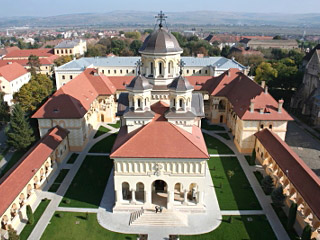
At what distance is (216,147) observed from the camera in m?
51.5

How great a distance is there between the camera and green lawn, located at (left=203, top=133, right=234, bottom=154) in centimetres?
5006

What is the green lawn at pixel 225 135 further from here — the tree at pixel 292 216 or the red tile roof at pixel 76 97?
the tree at pixel 292 216

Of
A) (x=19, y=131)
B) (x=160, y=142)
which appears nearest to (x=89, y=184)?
(x=160, y=142)

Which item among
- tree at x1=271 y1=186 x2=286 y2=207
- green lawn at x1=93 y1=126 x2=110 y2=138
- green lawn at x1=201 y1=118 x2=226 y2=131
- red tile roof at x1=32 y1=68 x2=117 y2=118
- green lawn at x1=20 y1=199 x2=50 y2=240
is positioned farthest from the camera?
green lawn at x1=201 y1=118 x2=226 y2=131

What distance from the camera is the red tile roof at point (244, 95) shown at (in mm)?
47875

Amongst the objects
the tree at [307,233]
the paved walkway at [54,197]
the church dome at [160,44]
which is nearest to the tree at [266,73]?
the church dome at [160,44]

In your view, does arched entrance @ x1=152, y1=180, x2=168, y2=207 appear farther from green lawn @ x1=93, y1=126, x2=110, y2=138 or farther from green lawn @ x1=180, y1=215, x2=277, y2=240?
green lawn @ x1=93, y1=126, x2=110, y2=138

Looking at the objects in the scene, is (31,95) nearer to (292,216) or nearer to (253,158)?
(253,158)

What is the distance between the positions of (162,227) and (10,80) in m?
63.1

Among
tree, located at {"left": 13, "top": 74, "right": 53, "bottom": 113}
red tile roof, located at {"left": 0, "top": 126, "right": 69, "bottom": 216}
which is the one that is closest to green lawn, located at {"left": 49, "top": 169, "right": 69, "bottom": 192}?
red tile roof, located at {"left": 0, "top": 126, "right": 69, "bottom": 216}

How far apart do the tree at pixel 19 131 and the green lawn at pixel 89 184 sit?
9885mm

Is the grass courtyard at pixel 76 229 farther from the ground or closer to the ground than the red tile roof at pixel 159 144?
closer to the ground

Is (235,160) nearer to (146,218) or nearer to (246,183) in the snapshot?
(246,183)

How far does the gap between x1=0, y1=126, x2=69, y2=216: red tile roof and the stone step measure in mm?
13210
